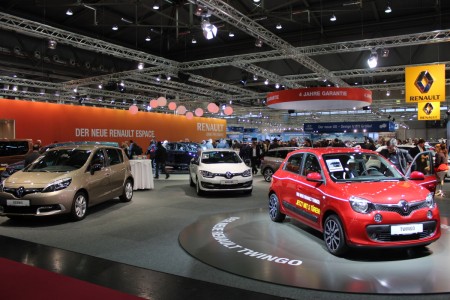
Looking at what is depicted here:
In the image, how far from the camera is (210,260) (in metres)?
5.13

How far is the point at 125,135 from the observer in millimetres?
25406

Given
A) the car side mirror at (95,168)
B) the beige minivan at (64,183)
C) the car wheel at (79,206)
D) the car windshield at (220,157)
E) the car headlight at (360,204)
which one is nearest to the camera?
the car headlight at (360,204)

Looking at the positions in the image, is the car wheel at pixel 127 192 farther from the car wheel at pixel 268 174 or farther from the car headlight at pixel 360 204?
the car headlight at pixel 360 204

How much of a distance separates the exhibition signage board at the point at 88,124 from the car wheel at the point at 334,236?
1852 cm

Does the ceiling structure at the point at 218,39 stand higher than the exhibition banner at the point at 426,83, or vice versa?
the ceiling structure at the point at 218,39

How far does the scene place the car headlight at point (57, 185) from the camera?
285 inches

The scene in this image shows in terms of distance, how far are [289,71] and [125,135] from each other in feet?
37.6

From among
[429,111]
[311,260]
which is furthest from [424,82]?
[311,260]

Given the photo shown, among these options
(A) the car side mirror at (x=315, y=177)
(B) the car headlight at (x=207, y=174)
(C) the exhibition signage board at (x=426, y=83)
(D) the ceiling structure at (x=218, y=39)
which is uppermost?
(D) the ceiling structure at (x=218, y=39)

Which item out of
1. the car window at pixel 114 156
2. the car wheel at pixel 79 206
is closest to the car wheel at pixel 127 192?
the car window at pixel 114 156

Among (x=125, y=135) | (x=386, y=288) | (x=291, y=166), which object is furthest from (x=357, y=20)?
(x=125, y=135)

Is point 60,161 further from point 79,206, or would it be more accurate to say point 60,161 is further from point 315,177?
point 315,177

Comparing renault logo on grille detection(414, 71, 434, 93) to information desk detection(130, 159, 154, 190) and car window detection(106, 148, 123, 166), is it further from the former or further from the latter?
car window detection(106, 148, 123, 166)

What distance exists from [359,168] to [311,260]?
1696mm
